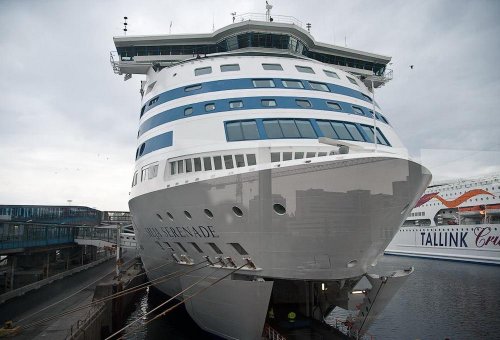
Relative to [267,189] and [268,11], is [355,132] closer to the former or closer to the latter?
[267,189]

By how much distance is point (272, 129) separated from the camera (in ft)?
33.6

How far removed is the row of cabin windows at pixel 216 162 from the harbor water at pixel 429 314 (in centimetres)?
593

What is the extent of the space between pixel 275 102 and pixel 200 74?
360 centimetres

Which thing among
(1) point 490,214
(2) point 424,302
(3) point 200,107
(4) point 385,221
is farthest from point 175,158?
(1) point 490,214

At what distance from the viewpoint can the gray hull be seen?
27.2ft

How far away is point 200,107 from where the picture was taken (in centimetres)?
1158

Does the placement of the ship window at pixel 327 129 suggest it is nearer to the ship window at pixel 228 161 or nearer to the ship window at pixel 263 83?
the ship window at pixel 263 83

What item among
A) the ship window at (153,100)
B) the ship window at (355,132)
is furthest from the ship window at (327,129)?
the ship window at (153,100)

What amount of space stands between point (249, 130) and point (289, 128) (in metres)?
1.20

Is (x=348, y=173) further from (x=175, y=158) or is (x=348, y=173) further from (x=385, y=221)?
(x=175, y=158)

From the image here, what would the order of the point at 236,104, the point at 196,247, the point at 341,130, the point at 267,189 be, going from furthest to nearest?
the point at 236,104, the point at 341,130, the point at 196,247, the point at 267,189

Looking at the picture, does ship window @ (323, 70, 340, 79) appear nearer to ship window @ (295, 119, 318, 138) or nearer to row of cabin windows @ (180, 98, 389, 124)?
row of cabin windows @ (180, 98, 389, 124)

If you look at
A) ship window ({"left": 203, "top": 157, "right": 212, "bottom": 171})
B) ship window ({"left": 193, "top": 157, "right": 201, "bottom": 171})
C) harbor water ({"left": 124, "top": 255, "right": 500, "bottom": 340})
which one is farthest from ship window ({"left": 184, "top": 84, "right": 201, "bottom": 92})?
harbor water ({"left": 124, "top": 255, "right": 500, "bottom": 340})

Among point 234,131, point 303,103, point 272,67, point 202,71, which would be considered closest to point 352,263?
point 234,131
